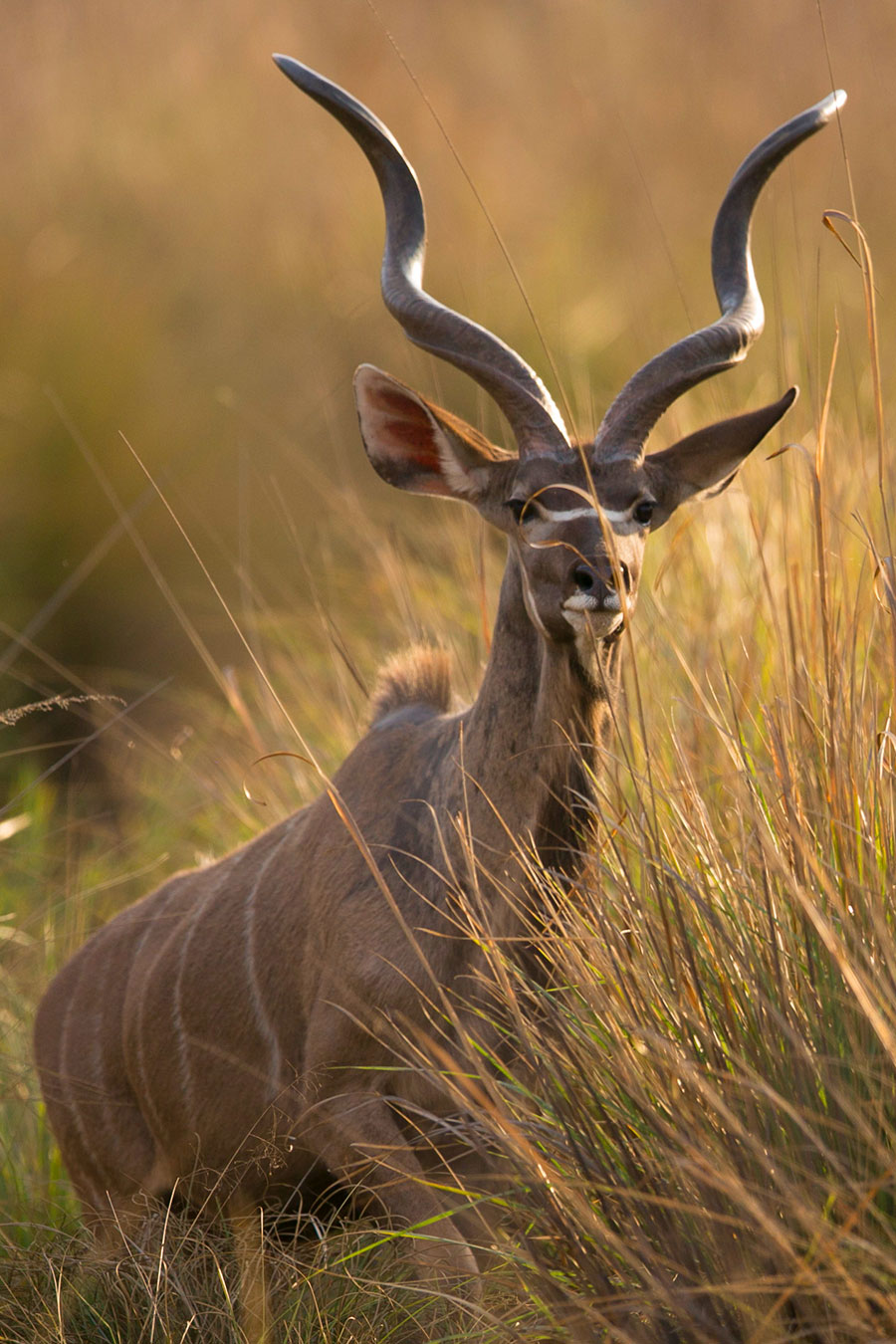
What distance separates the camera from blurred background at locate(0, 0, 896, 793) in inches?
300

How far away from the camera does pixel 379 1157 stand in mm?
3203

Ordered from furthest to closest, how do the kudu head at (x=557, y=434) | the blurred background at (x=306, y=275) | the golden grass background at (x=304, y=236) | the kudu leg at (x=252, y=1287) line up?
1. the golden grass background at (x=304, y=236)
2. the blurred background at (x=306, y=275)
3. the kudu head at (x=557, y=434)
4. the kudu leg at (x=252, y=1287)

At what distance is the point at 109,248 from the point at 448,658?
7607 mm

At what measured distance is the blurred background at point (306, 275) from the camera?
25.0 feet

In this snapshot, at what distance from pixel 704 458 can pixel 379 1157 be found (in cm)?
159

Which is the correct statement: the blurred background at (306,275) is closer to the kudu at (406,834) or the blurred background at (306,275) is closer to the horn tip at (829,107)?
the kudu at (406,834)

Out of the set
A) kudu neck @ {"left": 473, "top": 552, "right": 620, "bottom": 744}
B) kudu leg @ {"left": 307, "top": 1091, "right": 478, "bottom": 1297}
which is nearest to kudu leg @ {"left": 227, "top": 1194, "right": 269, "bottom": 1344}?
kudu leg @ {"left": 307, "top": 1091, "right": 478, "bottom": 1297}

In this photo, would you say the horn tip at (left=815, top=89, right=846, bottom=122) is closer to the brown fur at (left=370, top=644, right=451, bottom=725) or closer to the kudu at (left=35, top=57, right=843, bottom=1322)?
the kudu at (left=35, top=57, right=843, bottom=1322)

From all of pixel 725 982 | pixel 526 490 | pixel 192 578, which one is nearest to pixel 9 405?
pixel 192 578

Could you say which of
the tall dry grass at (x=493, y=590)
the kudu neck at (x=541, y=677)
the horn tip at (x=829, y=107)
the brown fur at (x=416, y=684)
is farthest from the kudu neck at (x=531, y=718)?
the horn tip at (x=829, y=107)

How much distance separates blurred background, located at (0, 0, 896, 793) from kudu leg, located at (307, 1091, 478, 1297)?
4.65ft

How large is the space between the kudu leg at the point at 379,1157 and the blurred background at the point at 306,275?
4.65ft

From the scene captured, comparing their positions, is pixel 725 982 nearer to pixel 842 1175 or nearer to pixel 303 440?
pixel 842 1175

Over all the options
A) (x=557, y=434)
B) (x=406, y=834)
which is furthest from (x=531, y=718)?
(x=557, y=434)
